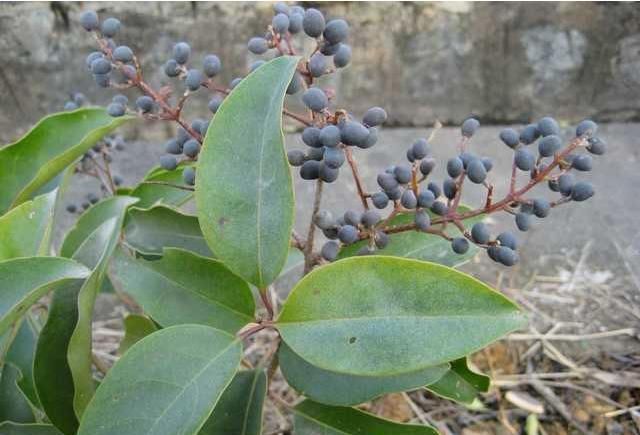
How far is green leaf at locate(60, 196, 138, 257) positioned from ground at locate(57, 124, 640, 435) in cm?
35

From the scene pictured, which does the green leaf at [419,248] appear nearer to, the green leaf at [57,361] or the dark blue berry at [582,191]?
the dark blue berry at [582,191]

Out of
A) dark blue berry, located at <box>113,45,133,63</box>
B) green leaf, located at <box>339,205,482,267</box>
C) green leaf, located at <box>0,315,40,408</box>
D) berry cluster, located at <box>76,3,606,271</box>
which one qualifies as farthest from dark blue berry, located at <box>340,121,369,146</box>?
green leaf, located at <box>0,315,40,408</box>

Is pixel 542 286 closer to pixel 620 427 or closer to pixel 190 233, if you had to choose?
pixel 620 427

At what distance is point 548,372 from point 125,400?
0.99 metres

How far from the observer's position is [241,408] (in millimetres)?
867

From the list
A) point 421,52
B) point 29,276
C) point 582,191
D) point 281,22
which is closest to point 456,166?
point 582,191

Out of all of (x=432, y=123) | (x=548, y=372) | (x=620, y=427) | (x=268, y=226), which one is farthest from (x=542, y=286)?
(x=268, y=226)

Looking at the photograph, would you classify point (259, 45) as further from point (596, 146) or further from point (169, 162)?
point (596, 146)

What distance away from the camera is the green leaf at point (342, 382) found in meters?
0.77

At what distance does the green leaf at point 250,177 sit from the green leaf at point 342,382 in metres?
0.13

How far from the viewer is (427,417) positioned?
1.39 metres

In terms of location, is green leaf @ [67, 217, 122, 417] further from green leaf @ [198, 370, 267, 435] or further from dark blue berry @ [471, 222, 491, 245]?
dark blue berry @ [471, 222, 491, 245]

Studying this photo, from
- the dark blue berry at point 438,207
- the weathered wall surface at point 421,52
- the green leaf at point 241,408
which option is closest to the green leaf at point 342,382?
the green leaf at point 241,408

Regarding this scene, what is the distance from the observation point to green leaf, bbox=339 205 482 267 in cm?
90
